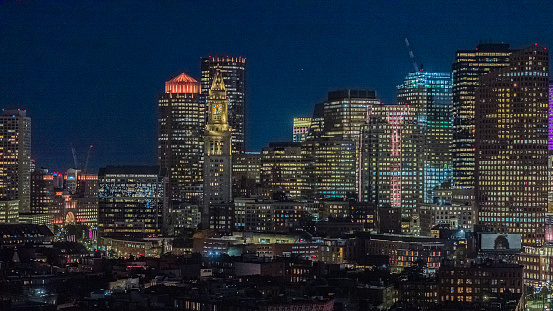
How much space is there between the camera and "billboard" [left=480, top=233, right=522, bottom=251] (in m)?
151

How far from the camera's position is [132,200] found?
620 feet

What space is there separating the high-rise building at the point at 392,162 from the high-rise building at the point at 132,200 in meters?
28.3

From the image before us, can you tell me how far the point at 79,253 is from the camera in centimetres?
14788

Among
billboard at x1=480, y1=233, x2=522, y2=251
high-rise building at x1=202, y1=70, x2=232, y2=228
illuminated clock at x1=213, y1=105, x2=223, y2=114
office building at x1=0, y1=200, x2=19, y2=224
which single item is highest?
illuminated clock at x1=213, y1=105, x2=223, y2=114

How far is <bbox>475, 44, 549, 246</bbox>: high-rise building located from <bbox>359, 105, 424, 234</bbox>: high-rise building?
1851 cm

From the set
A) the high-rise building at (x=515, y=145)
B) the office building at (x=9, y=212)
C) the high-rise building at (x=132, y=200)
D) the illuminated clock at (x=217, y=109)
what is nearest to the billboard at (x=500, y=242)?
the high-rise building at (x=515, y=145)

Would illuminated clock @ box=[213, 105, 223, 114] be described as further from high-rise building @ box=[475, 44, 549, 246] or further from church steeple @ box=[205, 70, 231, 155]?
high-rise building @ box=[475, 44, 549, 246]

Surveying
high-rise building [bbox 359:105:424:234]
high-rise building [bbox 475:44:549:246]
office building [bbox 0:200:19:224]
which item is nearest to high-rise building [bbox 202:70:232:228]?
high-rise building [bbox 359:105:424:234]

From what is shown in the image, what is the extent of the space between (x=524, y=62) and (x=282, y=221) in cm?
3789

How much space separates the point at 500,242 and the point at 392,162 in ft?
128

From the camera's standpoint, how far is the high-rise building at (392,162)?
617ft

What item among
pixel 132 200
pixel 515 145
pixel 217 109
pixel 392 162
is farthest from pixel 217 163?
pixel 515 145

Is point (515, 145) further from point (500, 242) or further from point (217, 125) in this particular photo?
point (217, 125)

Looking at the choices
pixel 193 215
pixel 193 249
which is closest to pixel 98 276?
pixel 193 249
